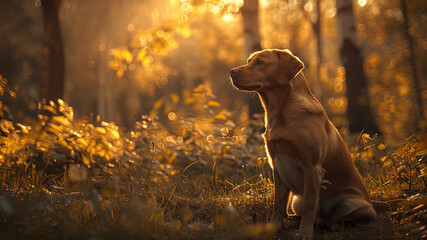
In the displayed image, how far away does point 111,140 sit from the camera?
16.0ft

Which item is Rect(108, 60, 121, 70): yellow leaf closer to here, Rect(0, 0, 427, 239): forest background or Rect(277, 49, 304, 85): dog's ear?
Rect(0, 0, 427, 239): forest background

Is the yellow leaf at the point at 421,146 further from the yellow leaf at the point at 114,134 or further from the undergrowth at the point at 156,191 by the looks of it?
the yellow leaf at the point at 114,134

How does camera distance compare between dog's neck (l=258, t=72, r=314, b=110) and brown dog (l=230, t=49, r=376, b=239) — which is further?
dog's neck (l=258, t=72, r=314, b=110)

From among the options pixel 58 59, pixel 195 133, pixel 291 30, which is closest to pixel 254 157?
pixel 195 133

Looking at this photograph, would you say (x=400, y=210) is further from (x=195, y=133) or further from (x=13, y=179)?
(x=13, y=179)

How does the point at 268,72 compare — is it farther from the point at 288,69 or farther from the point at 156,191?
the point at 156,191

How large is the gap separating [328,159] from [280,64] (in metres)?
1.03

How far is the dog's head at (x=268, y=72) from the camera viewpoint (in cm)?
344

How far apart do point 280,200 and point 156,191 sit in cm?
133

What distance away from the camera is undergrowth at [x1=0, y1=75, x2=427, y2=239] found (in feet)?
8.48

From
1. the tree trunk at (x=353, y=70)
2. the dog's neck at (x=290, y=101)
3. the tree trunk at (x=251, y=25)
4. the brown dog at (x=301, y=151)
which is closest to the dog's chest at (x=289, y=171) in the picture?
the brown dog at (x=301, y=151)

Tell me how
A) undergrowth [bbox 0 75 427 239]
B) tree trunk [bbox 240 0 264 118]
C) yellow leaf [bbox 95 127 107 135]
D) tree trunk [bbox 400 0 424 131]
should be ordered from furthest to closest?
tree trunk [bbox 400 0 424 131]
tree trunk [bbox 240 0 264 118]
yellow leaf [bbox 95 127 107 135]
undergrowth [bbox 0 75 427 239]

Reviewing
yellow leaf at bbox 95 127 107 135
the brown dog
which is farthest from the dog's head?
yellow leaf at bbox 95 127 107 135

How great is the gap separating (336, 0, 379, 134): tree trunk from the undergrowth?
206 cm
